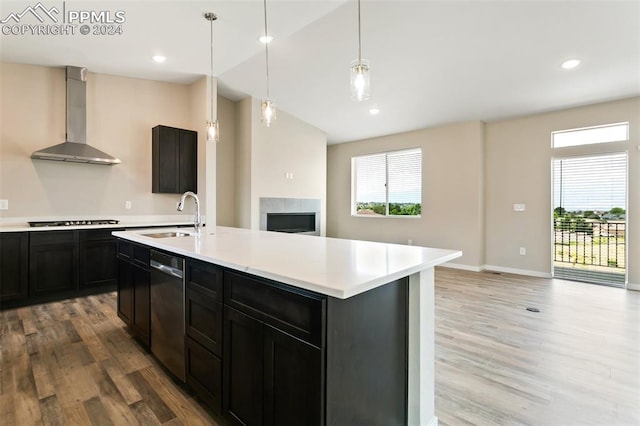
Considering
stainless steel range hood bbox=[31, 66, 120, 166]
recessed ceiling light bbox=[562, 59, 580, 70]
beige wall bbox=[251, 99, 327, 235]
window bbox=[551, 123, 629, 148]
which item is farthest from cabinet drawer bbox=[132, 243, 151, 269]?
window bbox=[551, 123, 629, 148]

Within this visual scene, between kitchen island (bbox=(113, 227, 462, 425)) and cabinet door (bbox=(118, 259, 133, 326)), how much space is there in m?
1.13

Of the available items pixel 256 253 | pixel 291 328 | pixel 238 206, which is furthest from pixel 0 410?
pixel 238 206

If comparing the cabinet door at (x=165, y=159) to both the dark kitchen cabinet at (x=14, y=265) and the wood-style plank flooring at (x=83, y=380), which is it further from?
the wood-style plank flooring at (x=83, y=380)

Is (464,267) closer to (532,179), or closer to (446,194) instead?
(446,194)

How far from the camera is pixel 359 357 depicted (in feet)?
4.00

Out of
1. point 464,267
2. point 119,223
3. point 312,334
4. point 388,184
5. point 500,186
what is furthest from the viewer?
point 388,184

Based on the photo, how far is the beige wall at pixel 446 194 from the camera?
213 inches

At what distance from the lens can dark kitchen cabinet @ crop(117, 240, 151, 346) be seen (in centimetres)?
230

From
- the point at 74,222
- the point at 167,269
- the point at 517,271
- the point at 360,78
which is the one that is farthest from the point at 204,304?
the point at 517,271

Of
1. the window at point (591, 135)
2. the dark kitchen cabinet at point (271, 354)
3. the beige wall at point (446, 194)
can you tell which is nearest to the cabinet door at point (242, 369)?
the dark kitchen cabinet at point (271, 354)

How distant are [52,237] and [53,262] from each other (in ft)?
0.98

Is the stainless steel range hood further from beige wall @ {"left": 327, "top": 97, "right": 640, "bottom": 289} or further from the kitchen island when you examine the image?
beige wall @ {"left": 327, "top": 97, "right": 640, "bottom": 289}

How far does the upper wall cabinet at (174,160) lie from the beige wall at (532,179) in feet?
16.7

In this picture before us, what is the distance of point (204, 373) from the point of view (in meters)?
1.68
